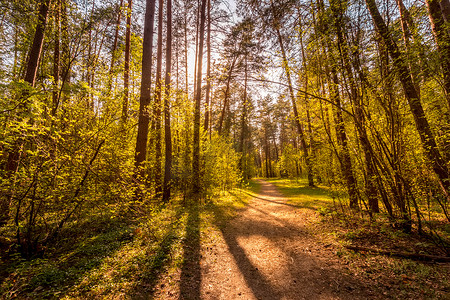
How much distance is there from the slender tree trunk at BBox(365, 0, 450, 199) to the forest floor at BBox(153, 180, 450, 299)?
80.6 inches

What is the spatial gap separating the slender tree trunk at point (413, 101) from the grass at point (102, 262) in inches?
231

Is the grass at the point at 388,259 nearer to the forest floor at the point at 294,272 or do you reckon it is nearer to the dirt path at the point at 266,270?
the forest floor at the point at 294,272

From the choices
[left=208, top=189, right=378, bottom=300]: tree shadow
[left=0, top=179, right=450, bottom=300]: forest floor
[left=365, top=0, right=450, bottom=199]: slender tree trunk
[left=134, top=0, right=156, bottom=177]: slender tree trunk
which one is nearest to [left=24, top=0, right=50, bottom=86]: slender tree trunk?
[left=134, top=0, right=156, bottom=177]: slender tree trunk

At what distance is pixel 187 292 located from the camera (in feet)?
9.47

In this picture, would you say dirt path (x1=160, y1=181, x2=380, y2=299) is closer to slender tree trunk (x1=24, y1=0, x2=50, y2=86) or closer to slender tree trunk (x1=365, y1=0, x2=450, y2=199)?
slender tree trunk (x1=365, y1=0, x2=450, y2=199)

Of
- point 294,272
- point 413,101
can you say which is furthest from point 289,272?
point 413,101

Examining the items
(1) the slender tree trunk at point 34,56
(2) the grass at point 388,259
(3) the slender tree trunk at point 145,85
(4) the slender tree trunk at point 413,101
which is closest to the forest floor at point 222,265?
(2) the grass at point 388,259

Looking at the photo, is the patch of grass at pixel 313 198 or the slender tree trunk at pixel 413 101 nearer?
the slender tree trunk at pixel 413 101

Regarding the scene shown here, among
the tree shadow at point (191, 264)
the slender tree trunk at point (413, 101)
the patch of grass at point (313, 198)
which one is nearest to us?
the tree shadow at point (191, 264)

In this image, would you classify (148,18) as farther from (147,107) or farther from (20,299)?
(20,299)

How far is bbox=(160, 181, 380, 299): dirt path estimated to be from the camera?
285cm

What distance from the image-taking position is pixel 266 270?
357 centimetres

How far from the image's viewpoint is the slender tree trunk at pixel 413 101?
3.58 m

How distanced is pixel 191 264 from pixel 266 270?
161cm
